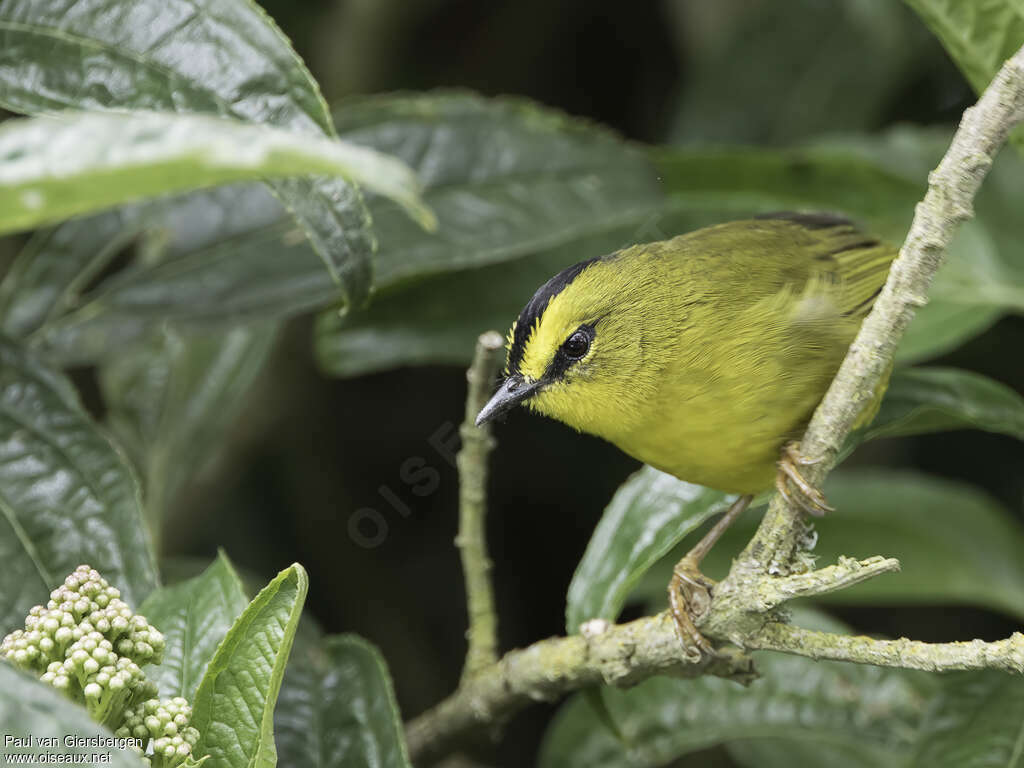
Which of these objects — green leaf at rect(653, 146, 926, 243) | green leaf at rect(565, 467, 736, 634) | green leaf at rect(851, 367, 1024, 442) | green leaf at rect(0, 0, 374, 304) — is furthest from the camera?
green leaf at rect(653, 146, 926, 243)

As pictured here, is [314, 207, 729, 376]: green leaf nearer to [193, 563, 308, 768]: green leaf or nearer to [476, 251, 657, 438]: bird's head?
[476, 251, 657, 438]: bird's head

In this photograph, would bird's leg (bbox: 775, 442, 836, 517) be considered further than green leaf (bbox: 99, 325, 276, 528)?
No

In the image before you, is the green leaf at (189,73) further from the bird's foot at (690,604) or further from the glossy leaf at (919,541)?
the glossy leaf at (919,541)

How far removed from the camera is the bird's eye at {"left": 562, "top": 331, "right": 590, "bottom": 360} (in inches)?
72.5

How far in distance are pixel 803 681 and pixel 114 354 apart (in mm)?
1528

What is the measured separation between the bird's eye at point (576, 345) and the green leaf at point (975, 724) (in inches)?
34.7

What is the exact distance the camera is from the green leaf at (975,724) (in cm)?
175

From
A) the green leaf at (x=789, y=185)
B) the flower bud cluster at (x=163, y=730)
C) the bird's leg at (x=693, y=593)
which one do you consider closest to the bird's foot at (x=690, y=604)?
the bird's leg at (x=693, y=593)

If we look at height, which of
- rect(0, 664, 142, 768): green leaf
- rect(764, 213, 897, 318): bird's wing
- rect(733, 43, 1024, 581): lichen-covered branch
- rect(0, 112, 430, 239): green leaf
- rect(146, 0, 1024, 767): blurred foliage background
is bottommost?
rect(146, 0, 1024, 767): blurred foliage background

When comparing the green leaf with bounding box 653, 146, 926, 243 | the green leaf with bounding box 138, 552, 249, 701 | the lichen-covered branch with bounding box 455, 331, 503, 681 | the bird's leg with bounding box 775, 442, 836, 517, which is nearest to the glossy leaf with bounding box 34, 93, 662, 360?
the green leaf with bounding box 653, 146, 926, 243

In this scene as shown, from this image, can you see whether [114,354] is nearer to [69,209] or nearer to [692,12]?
[69,209]

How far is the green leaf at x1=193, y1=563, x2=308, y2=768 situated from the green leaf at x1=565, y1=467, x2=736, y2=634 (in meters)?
0.66

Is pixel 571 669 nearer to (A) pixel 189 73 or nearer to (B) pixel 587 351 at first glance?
(B) pixel 587 351

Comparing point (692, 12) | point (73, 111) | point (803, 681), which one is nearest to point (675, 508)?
point (803, 681)
